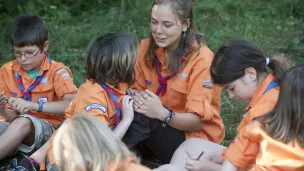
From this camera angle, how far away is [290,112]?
9.94 feet

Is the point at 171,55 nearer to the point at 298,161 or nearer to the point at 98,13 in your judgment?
the point at 298,161

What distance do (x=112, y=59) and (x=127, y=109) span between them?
36 cm

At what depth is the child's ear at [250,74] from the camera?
3381 millimetres

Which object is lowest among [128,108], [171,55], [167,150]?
[167,150]

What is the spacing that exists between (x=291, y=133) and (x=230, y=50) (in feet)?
2.09

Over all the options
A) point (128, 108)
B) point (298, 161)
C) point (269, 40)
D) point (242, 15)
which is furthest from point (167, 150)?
point (242, 15)

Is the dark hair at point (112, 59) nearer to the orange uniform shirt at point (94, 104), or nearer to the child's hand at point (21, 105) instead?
the orange uniform shirt at point (94, 104)

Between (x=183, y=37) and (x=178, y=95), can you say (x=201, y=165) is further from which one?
(x=183, y=37)

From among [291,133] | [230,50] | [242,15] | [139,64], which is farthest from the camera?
[242,15]

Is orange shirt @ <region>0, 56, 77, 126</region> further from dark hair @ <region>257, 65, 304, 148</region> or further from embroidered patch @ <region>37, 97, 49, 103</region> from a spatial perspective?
dark hair @ <region>257, 65, 304, 148</region>

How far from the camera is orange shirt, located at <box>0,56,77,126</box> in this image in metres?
4.33

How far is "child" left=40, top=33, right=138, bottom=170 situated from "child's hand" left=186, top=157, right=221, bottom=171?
0.47 meters

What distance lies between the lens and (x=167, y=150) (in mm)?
4082

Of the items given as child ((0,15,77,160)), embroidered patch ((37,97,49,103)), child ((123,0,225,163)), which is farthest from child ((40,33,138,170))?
embroidered patch ((37,97,49,103))
